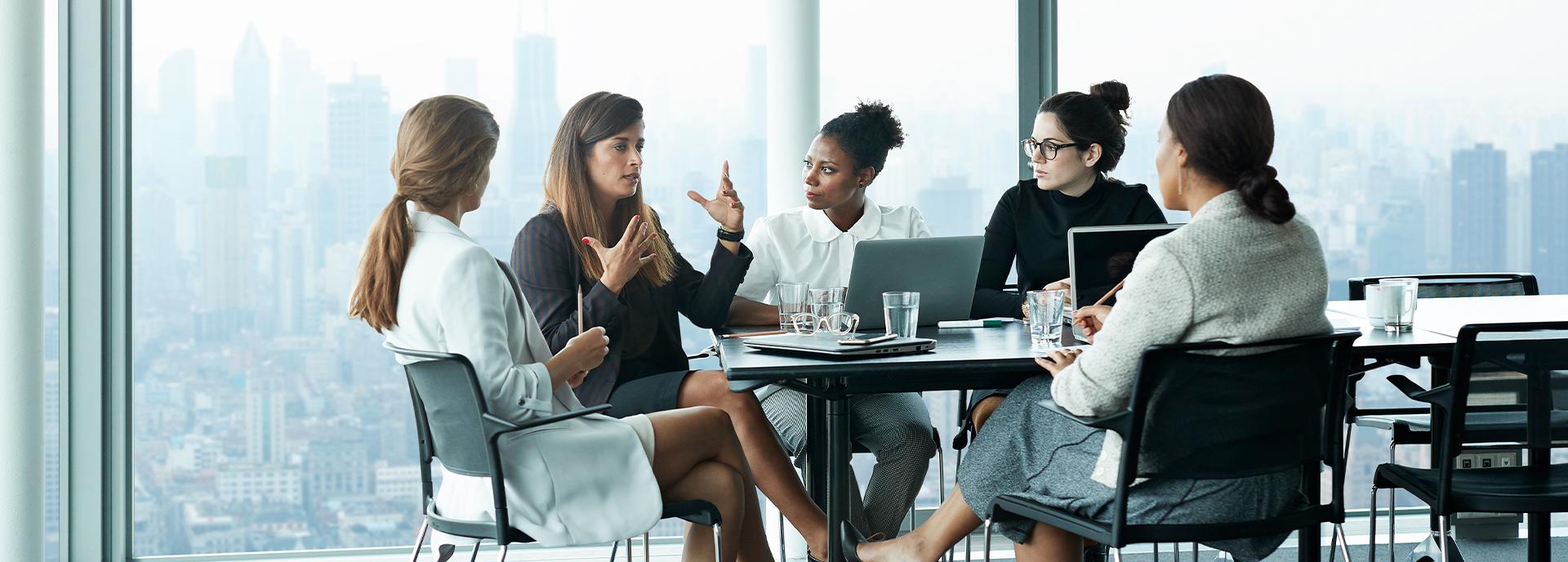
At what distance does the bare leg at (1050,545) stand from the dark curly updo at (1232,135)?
2.20ft

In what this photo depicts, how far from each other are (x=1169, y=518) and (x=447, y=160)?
1442mm

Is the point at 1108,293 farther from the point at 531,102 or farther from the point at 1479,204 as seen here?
the point at 1479,204

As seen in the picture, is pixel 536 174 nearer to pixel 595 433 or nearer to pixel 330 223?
pixel 330 223

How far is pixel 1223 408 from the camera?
2.02 metres

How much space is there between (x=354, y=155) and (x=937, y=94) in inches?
67.9

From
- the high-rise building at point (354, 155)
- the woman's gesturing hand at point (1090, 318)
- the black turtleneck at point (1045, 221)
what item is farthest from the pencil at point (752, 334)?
the high-rise building at point (354, 155)

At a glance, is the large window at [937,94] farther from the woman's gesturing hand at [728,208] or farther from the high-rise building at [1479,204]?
the high-rise building at [1479,204]

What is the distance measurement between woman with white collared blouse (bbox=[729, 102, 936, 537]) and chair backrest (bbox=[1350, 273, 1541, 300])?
46.5 inches

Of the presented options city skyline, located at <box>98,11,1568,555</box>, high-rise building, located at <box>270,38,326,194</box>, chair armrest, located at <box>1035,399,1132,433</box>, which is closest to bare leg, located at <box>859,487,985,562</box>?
chair armrest, located at <box>1035,399,1132,433</box>

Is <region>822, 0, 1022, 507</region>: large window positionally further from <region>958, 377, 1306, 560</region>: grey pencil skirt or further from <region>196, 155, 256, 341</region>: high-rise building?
<region>196, 155, 256, 341</region>: high-rise building

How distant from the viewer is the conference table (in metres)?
2.25

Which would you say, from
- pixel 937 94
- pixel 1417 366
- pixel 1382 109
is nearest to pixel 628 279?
pixel 937 94

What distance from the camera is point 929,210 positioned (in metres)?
3.91

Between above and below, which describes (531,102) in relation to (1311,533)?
above
